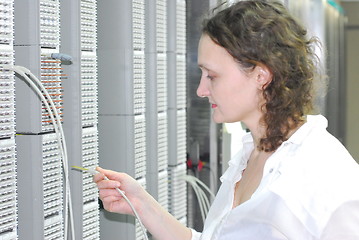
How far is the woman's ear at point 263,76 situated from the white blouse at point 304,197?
0.50 feet

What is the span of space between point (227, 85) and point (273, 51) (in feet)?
0.46

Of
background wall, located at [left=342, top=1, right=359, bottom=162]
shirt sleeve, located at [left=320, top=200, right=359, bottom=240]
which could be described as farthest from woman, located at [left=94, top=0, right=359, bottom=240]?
background wall, located at [left=342, top=1, right=359, bottom=162]

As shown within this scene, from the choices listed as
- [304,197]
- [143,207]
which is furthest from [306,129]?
[143,207]

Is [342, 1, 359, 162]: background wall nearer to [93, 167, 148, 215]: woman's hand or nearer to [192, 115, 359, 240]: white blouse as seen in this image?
[93, 167, 148, 215]: woman's hand

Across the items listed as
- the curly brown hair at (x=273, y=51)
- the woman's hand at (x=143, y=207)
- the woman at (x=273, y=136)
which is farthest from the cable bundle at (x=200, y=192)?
the curly brown hair at (x=273, y=51)

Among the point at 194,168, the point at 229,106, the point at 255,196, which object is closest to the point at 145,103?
the point at 194,168

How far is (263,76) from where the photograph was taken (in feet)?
5.03

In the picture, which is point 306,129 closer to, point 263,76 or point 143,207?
point 263,76

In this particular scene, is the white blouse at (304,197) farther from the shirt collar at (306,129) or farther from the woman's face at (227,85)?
the woman's face at (227,85)

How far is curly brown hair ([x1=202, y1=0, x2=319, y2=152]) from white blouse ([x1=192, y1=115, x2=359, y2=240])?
0.09m

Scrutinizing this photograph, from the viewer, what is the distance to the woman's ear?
1.53m

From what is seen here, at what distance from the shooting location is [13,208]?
1.68m

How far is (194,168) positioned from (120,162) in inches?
32.2

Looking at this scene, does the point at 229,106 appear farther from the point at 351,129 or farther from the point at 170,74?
the point at 351,129
